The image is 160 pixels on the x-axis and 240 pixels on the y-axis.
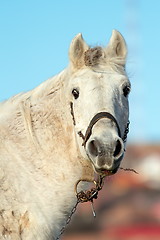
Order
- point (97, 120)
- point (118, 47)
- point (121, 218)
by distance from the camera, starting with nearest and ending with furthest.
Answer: point (97, 120) < point (118, 47) < point (121, 218)

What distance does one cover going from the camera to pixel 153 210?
2169 cm

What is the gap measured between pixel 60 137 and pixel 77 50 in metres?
0.94

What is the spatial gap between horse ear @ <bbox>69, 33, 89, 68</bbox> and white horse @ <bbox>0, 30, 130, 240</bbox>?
0.03 ft

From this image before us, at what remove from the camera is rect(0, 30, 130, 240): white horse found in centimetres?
720

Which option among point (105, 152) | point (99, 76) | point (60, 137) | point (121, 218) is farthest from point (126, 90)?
point (121, 218)

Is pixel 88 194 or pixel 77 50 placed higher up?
pixel 77 50

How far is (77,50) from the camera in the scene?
7.95 meters

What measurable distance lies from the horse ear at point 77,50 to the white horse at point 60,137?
0.03 ft

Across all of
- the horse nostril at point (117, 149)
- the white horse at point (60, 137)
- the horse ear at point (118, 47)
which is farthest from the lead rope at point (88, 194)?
the horse ear at point (118, 47)

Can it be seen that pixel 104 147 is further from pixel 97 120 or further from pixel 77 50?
pixel 77 50

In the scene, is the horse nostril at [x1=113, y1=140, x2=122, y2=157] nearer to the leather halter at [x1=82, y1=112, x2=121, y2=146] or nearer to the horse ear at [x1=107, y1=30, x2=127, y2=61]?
the leather halter at [x1=82, y1=112, x2=121, y2=146]

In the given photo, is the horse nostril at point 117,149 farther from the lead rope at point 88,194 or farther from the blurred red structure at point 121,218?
the blurred red structure at point 121,218

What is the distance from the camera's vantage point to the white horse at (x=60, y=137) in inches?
283

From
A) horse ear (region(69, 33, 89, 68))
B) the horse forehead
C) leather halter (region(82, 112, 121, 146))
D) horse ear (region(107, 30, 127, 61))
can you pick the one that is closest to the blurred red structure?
horse ear (region(107, 30, 127, 61))
